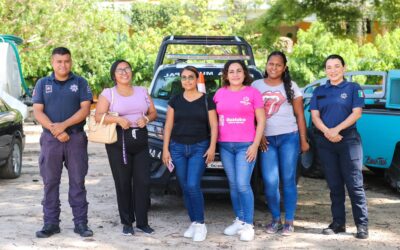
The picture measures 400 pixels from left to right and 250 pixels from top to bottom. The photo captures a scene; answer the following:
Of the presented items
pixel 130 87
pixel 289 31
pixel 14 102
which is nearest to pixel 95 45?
pixel 14 102

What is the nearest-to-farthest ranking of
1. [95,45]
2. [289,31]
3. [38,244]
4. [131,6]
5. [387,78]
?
1. [38,244]
2. [387,78]
3. [95,45]
4. [289,31]
5. [131,6]

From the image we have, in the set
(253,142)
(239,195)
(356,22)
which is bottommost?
(239,195)

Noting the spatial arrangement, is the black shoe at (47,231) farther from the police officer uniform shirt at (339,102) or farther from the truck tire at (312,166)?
the truck tire at (312,166)

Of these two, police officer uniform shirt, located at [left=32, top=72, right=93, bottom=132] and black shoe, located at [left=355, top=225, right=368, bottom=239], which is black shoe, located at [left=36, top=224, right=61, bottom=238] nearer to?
police officer uniform shirt, located at [left=32, top=72, right=93, bottom=132]

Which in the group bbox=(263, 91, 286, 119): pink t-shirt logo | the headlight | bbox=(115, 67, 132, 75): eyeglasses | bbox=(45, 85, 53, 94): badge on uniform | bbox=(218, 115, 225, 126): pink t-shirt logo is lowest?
the headlight

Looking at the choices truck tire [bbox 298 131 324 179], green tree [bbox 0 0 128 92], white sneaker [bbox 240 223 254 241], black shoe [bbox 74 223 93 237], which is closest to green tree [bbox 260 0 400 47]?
truck tire [bbox 298 131 324 179]

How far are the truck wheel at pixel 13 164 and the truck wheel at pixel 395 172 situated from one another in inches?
215

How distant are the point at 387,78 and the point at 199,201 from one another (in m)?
3.70

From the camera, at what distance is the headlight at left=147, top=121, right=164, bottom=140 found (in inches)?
285

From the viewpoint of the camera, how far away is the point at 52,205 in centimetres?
655

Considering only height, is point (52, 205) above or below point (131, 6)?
below

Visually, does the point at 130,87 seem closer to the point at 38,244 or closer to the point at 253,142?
the point at 253,142

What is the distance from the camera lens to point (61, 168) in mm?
6477

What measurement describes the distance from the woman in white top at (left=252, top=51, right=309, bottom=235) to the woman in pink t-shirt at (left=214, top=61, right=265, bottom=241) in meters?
0.20
